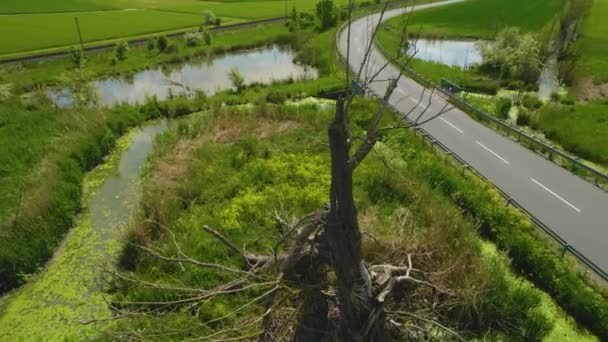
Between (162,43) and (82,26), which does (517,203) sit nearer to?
(162,43)

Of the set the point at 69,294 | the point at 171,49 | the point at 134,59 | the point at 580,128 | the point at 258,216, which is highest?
the point at 171,49

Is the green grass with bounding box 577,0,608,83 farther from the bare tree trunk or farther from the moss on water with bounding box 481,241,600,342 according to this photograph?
the bare tree trunk

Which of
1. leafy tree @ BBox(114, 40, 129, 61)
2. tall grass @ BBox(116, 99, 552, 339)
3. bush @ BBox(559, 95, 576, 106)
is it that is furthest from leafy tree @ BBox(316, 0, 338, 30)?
bush @ BBox(559, 95, 576, 106)

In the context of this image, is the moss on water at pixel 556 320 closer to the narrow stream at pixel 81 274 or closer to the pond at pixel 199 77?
the narrow stream at pixel 81 274

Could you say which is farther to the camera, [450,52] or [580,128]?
[450,52]

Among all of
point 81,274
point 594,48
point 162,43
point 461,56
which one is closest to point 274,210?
point 81,274

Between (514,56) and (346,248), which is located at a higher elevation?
(346,248)

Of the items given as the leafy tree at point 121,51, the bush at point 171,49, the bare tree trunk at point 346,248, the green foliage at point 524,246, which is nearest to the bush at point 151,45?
the bush at point 171,49
